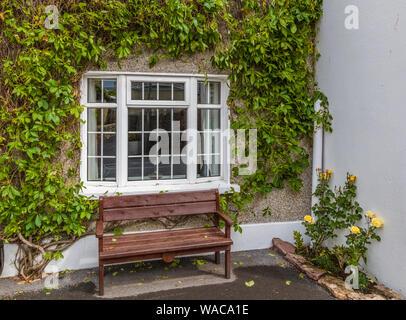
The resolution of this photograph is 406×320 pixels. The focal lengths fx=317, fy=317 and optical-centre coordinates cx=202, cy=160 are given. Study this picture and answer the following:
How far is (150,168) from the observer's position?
4656mm

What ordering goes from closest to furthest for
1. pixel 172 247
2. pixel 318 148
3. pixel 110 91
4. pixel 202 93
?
pixel 172 247 → pixel 110 91 → pixel 202 93 → pixel 318 148

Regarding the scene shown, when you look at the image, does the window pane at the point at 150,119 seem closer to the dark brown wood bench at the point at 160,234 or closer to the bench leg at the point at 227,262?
the dark brown wood bench at the point at 160,234

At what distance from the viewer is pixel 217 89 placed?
4.85 meters

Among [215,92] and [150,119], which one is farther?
[215,92]

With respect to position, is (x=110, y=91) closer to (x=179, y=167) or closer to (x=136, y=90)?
(x=136, y=90)

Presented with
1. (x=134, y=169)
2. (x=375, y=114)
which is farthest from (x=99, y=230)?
(x=375, y=114)

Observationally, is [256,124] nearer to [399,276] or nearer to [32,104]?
[399,276]

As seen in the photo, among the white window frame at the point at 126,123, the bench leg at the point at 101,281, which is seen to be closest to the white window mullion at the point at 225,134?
the white window frame at the point at 126,123

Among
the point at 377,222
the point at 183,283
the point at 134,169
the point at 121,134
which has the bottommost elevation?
the point at 183,283

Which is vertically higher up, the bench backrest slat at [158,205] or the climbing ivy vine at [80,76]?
the climbing ivy vine at [80,76]

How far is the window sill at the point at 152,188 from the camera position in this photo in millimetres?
4250

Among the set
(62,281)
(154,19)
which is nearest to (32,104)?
(154,19)

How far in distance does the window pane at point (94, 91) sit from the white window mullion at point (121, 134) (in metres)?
0.29

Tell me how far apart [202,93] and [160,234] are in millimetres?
2145
